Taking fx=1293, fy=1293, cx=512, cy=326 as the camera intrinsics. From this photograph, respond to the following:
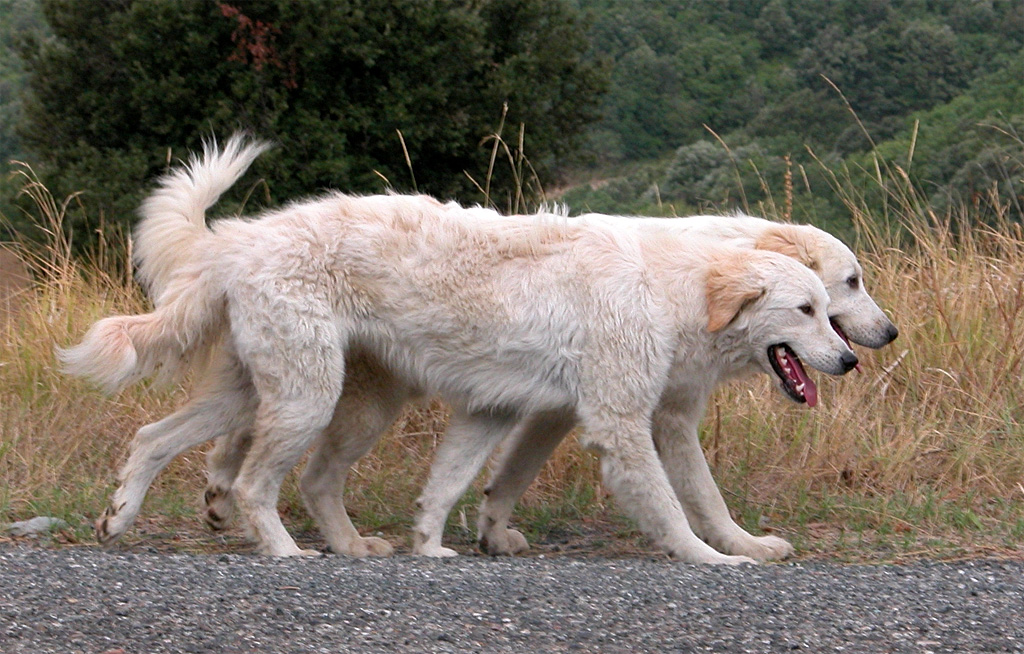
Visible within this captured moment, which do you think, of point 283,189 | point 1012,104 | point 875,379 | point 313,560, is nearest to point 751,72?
point 1012,104

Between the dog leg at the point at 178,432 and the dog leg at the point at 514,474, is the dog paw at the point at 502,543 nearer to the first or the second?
the dog leg at the point at 514,474

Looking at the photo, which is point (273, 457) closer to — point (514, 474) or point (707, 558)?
point (514, 474)

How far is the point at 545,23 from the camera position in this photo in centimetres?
1669

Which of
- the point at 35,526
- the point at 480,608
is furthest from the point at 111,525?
the point at 480,608

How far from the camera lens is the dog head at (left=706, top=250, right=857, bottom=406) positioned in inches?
214

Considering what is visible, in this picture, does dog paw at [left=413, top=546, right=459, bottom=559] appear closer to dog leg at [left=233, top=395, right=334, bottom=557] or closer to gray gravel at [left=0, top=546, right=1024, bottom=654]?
dog leg at [left=233, top=395, right=334, bottom=557]

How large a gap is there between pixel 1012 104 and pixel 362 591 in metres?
12.5

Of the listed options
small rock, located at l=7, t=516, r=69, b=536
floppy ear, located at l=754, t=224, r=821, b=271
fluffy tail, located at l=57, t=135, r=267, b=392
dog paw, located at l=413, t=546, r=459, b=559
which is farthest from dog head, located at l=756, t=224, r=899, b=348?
small rock, located at l=7, t=516, r=69, b=536

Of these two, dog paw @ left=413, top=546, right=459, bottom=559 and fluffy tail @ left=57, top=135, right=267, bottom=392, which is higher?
fluffy tail @ left=57, top=135, right=267, bottom=392

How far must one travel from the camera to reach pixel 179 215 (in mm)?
5773

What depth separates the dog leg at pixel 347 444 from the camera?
5648mm

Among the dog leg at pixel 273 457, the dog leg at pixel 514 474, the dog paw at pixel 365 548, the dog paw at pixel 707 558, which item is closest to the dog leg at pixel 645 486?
the dog paw at pixel 707 558

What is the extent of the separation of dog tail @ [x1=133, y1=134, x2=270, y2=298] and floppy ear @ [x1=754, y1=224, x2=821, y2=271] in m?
2.47

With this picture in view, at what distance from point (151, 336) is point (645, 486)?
2.17 metres
